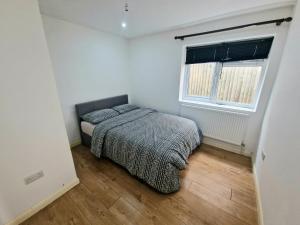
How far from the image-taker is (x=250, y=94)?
7.84 ft

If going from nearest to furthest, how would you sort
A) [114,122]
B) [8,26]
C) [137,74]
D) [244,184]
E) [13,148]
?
1. [8,26]
2. [13,148]
3. [244,184]
4. [114,122]
5. [137,74]

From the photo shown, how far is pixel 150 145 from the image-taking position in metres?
1.85

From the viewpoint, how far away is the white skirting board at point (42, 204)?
139 centimetres

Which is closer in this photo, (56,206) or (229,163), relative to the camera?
(56,206)

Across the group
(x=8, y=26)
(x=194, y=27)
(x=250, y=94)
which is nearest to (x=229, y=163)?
(x=250, y=94)

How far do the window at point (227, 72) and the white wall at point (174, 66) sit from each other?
0.14 m

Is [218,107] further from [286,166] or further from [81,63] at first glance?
[81,63]

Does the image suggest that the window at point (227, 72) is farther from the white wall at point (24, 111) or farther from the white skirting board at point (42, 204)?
the white skirting board at point (42, 204)

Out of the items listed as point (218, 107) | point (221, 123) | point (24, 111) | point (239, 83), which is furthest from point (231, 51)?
point (24, 111)

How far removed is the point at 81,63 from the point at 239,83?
3.09 m

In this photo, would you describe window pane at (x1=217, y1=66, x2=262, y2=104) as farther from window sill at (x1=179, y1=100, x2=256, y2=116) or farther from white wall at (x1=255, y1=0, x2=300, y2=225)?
white wall at (x1=255, y1=0, x2=300, y2=225)

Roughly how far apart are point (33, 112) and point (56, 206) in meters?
1.13

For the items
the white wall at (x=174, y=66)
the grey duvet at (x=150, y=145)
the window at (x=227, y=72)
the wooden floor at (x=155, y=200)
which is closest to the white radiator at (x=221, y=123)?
the white wall at (x=174, y=66)

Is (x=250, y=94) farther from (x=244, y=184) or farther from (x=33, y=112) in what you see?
(x=33, y=112)
